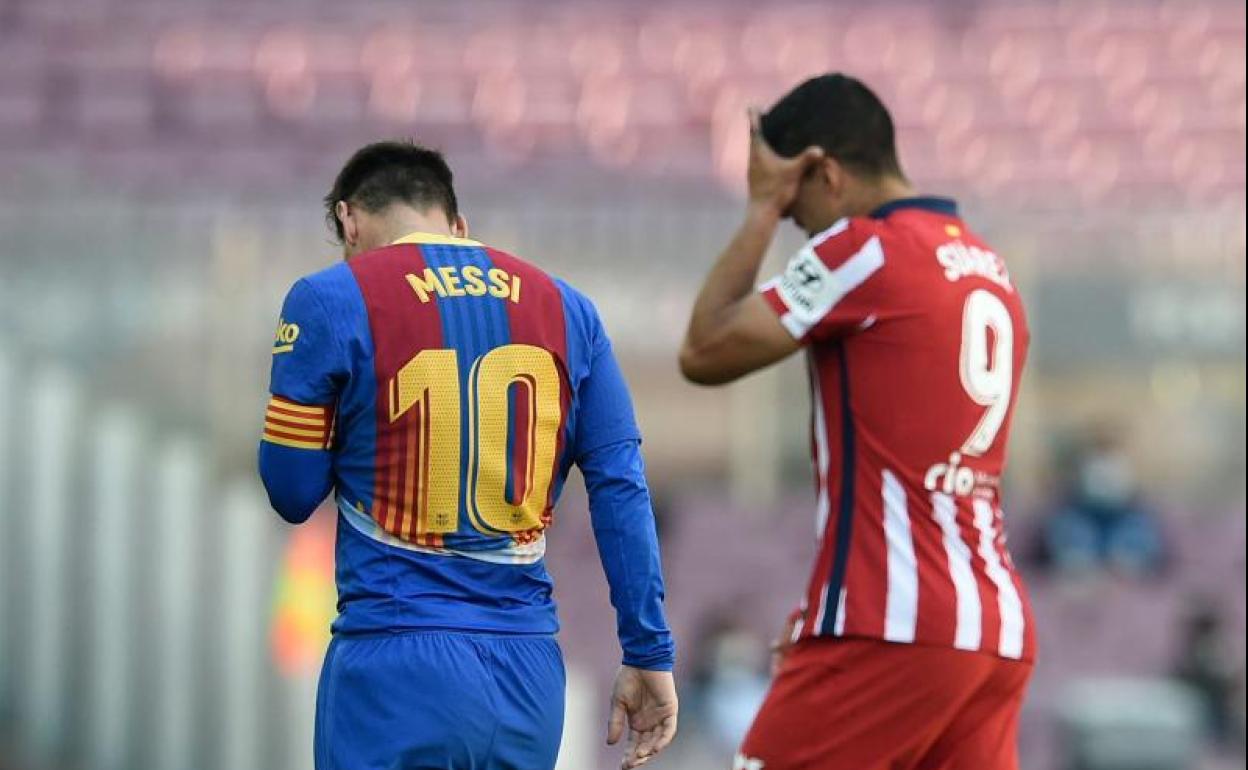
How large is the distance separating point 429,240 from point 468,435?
377mm

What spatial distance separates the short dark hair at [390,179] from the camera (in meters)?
3.58

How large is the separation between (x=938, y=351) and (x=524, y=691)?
0.88 m

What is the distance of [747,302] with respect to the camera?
132 inches

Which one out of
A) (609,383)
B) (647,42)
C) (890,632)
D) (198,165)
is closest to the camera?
(890,632)

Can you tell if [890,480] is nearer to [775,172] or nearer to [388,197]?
[775,172]

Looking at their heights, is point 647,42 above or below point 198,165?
above

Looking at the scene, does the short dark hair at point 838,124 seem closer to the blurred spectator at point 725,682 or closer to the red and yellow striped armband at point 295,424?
the red and yellow striped armband at point 295,424

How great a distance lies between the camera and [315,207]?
10312 millimetres

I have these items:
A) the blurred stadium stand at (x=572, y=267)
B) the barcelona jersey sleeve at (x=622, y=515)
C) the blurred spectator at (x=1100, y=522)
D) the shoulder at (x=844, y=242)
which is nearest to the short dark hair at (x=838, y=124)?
the shoulder at (x=844, y=242)

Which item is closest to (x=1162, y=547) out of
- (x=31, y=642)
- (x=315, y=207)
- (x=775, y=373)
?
(x=775, y=373)

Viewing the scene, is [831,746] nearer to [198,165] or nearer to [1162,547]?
[1162,547]

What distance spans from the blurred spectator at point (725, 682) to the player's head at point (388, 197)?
514 cm

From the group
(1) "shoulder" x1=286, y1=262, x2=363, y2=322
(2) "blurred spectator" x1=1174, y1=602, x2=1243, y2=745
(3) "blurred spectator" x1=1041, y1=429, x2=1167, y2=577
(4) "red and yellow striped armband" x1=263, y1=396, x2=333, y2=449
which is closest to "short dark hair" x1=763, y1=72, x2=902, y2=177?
(1) "shoulder" x1=286, y1=262, x2=363, y2=322

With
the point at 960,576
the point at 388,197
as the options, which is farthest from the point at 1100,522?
the point at 388,197
